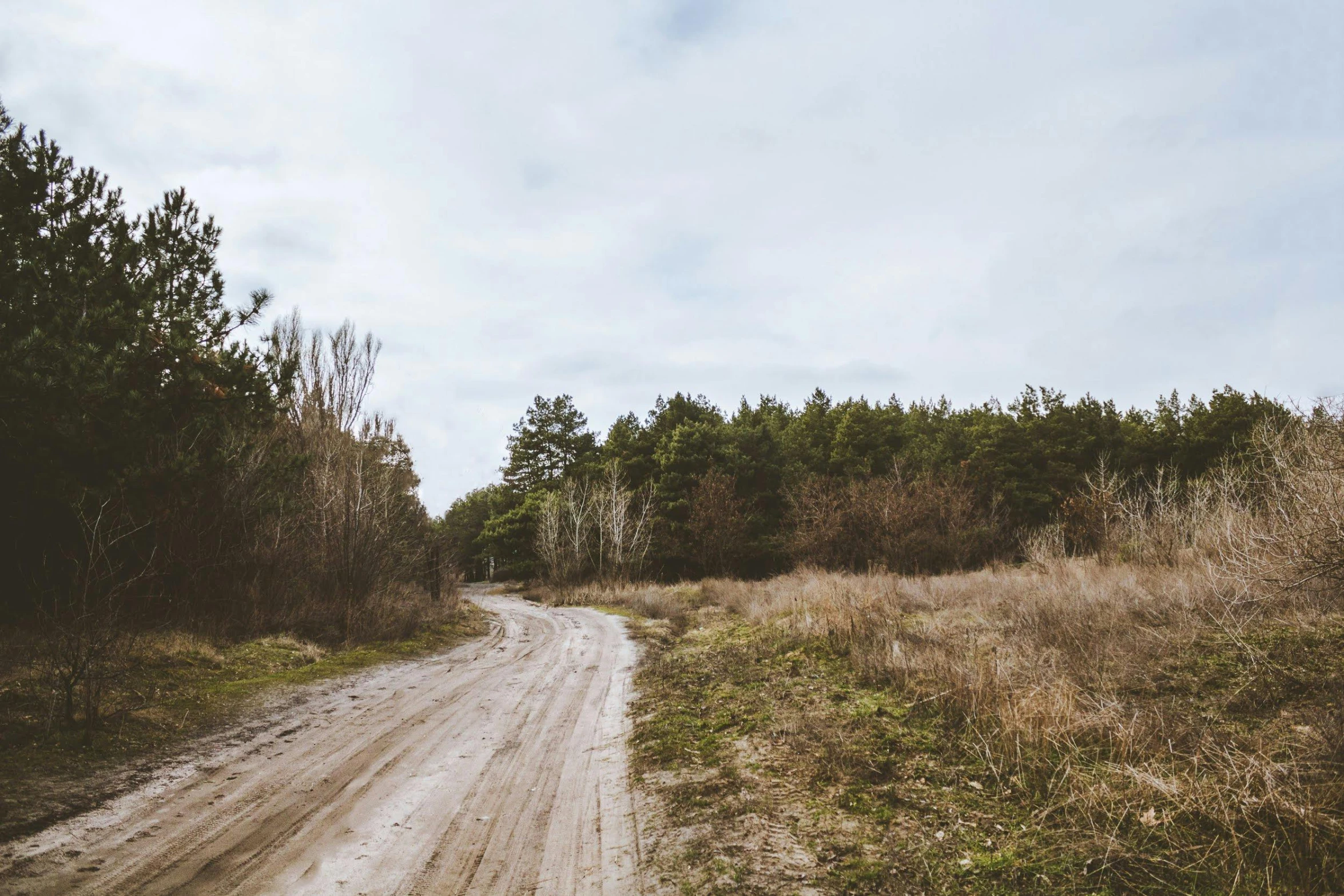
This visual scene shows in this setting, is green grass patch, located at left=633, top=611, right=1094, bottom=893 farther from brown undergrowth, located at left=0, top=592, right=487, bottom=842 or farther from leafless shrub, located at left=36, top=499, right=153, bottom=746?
leafless shrub, located at left=36, top=499, right=153, bottom=746

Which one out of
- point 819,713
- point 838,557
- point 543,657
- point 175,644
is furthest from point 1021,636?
point 838,557

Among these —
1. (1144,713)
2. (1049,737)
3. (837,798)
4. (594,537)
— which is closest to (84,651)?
(837,798)

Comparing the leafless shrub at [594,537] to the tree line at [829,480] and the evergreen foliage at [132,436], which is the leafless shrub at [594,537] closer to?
the tree line at [829,480]

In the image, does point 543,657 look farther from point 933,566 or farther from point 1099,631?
point 933,566

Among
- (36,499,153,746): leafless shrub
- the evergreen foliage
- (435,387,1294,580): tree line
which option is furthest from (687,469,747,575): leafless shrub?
(36,499,153,746): leafless shrub

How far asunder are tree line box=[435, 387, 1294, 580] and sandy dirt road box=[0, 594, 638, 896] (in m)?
19.8

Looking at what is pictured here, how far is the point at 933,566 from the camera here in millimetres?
26484

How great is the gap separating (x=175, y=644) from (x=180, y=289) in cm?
608

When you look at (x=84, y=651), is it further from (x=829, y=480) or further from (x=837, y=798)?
(x=829, y=480)

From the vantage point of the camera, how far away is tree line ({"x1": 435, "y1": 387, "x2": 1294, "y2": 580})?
89.6ft

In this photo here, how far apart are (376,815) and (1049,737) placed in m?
4.98

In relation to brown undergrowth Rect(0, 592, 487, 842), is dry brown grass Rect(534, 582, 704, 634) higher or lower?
lower

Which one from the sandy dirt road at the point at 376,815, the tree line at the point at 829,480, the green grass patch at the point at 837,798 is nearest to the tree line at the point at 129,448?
the sandy dirt road at the point at 376,815

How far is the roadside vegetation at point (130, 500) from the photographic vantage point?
20.1 feet
